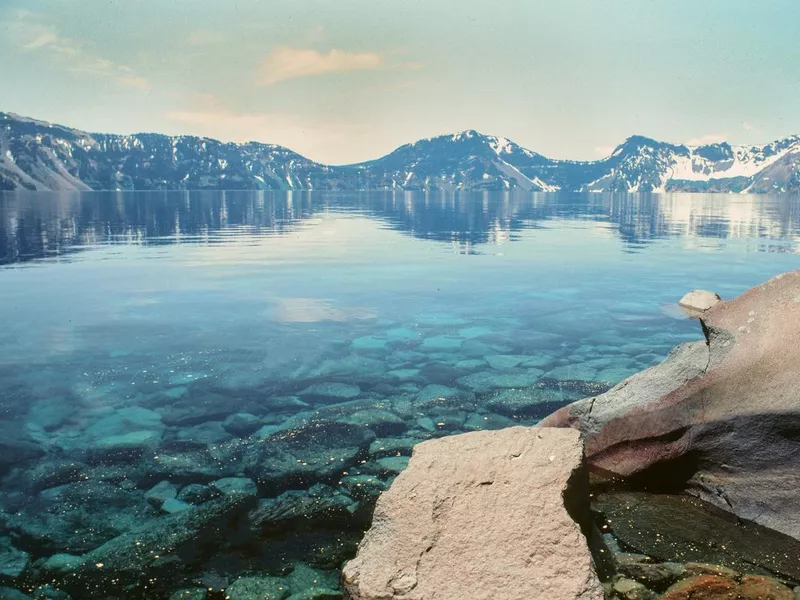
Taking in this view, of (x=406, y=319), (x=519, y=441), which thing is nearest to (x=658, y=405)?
(x=519, y=441)

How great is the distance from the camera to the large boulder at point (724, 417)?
288 inches

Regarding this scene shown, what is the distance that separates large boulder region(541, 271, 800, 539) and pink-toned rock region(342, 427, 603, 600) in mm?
1938

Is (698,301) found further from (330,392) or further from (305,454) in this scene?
(305,454)

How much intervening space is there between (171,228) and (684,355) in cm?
6089

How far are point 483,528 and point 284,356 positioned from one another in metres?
10.1

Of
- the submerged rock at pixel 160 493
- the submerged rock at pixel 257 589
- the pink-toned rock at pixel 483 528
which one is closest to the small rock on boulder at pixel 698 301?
the pink-toned rock at pixel 483 528

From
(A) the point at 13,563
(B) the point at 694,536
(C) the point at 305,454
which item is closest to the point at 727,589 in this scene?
(B) the point at 694,536

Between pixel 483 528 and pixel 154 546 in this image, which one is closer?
pixel 483 528

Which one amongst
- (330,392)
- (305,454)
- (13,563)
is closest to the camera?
(13,563)

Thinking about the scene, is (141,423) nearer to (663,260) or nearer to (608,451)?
(608,451)

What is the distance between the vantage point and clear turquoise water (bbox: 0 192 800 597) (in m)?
8.93

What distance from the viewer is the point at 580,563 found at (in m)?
5.10

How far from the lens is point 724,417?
779cm

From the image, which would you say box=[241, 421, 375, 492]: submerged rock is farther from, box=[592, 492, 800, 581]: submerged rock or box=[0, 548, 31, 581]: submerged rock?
box=[592, 492, 800, 581]: submerged rock
